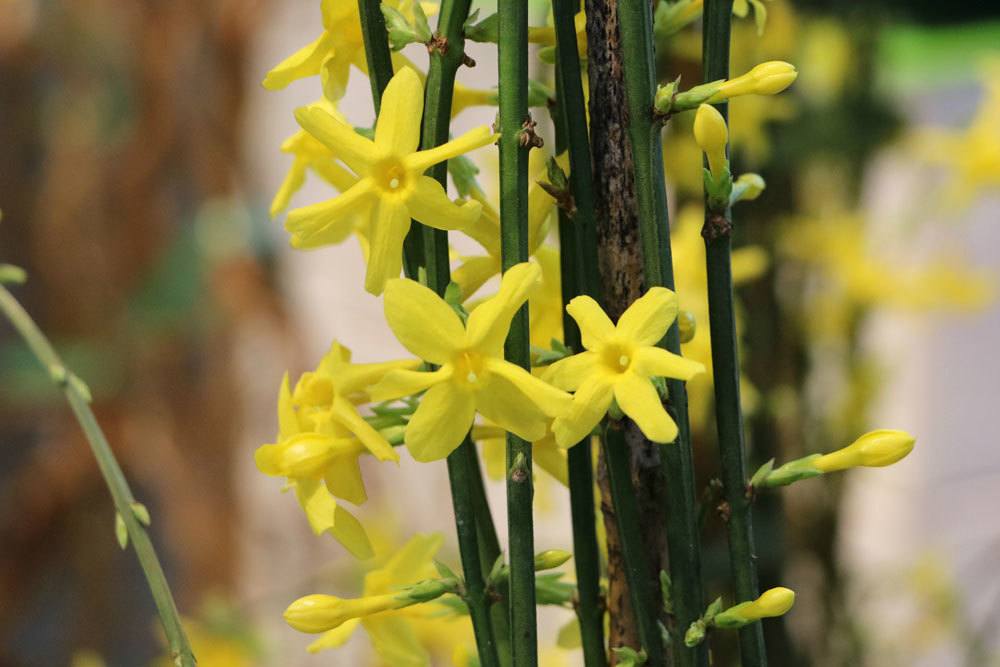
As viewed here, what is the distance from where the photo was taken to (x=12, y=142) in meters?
1.35

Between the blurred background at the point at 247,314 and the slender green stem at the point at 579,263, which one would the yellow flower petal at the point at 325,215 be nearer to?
the slender green stem at the point at 579,263

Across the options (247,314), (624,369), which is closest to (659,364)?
(624,369)

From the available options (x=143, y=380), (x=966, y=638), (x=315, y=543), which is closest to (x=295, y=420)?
(x=966, y=638)

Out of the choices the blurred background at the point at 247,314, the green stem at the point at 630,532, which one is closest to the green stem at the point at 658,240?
the green stem at the point at 630,532

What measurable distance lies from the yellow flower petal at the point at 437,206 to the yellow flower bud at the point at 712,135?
0.05 metres

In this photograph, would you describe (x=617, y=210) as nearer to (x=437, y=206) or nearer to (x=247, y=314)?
(x=437, y=206)

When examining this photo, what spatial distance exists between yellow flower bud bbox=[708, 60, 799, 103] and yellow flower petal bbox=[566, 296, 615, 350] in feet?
0.17

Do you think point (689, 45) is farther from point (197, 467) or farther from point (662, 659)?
point (197, 467)

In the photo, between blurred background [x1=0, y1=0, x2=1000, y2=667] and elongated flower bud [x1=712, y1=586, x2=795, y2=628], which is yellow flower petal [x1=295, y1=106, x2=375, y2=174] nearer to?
elongated flower bud [x1=712, y1=586, x2=795, y2=628]

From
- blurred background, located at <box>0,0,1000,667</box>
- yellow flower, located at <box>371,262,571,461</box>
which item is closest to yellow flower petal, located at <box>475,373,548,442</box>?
yellow flower, located at <box>371,262,571,461</box>

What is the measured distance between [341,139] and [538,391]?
2.8 inches

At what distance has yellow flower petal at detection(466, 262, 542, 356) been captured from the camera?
0.66ft

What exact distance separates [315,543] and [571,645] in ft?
4.19

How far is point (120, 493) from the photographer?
28cm
